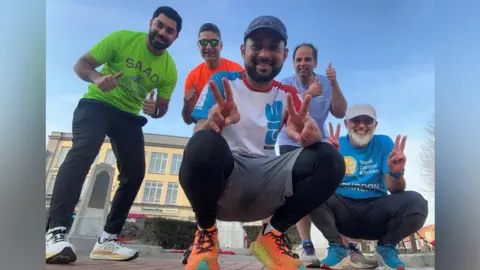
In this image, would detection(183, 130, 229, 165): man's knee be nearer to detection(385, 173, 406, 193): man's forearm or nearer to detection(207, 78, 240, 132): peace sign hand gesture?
detection(207, 78, 240, 132): peace sign hand gesture

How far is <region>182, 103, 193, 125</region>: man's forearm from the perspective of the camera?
4.42 ft

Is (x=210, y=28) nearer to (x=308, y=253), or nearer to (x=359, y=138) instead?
(x=359, y=138)

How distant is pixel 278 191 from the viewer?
42.9 inches

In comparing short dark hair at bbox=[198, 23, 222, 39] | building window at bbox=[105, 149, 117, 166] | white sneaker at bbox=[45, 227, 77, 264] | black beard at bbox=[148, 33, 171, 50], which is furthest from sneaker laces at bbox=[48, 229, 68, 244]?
short dark hair at bbox=[198, 23, 222, 39]

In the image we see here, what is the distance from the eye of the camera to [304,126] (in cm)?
102

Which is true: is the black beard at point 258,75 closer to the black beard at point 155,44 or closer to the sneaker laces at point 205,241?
the black beard at point 155,44

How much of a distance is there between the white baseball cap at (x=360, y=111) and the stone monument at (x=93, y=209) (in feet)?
3.09

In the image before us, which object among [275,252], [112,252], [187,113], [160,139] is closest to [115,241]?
[112,252]

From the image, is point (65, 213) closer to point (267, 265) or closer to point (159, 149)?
point (159, 149)

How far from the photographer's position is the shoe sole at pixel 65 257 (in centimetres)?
110

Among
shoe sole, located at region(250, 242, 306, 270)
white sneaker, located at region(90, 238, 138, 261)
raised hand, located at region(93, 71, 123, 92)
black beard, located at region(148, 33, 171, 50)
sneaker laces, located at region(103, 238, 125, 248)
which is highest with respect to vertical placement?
black beard, located at region(148, 33, 171, 50)

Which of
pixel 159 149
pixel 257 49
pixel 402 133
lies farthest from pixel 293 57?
pixel 159 149

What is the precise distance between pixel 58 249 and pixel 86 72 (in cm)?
57

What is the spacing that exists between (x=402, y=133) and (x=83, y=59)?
3.89 feet
